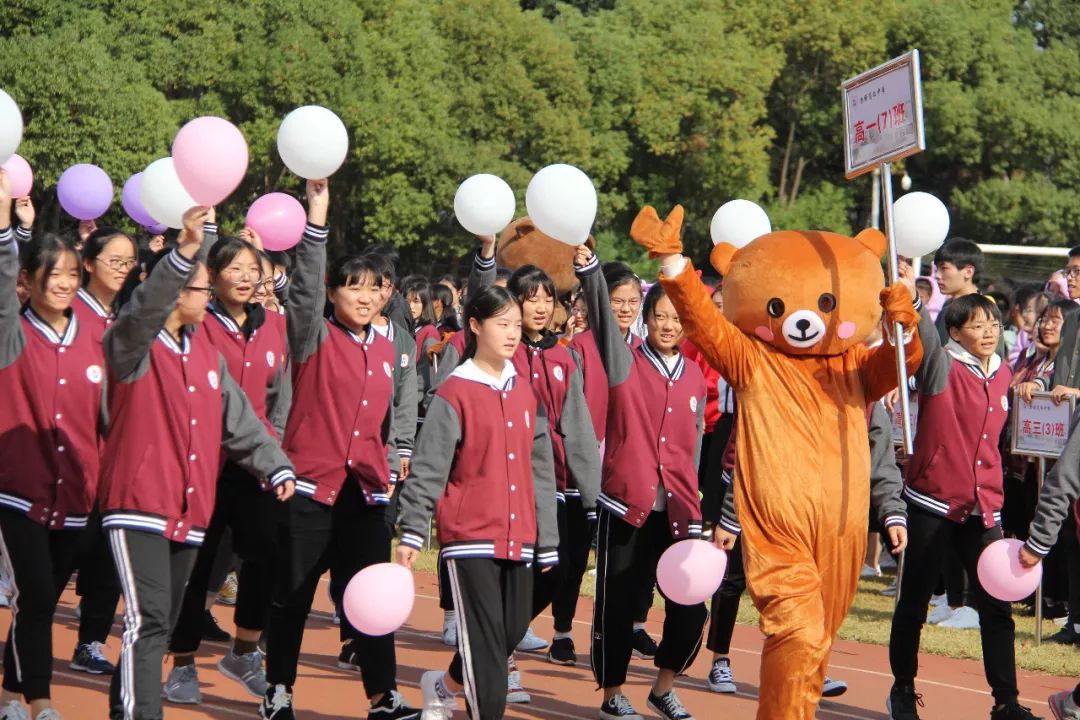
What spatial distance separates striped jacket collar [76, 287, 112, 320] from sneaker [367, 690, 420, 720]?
2.30 meters

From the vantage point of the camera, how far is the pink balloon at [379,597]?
5.84 m

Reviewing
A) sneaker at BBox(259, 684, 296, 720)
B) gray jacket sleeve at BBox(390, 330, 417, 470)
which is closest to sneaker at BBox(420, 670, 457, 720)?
sneaker at BBox(259, 684, 296, 720)

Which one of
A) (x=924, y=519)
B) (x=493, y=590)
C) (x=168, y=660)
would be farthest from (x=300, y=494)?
(x=924, y=519)

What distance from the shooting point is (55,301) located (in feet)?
21.8

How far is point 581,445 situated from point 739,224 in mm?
1341

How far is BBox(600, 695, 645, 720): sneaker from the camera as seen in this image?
7.34 metres

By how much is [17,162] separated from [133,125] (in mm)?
15865

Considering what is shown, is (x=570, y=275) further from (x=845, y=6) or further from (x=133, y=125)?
(x=845, y=6)

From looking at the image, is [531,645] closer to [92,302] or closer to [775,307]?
[92,302]

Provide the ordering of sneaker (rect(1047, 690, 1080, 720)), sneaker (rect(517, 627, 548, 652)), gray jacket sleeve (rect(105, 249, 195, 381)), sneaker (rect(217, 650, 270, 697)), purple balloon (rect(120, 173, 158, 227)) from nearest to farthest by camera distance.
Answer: gray jacket sleeve (rect(105, 249, 195, 381)) → sneaker (rect(1047, 690, 1080, 720)) → sneaker (rect(217, 650, 270, 697)) → sneaker (rect(517, 627, 548, 652)) → purple balloon (rect(120, 173, 158, 227))

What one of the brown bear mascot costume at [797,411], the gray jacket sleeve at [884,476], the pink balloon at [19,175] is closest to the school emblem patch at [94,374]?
the pink balloon at [19,175]

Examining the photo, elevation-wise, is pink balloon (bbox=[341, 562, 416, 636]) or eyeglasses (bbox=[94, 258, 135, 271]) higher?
eyeglasses (bbox=[94, 258, 135, 271])

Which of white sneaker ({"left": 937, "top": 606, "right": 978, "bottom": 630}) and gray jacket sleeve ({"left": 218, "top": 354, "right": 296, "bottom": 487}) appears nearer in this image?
gray jacket sleeve ({"left": 218, "top": 354, "right": 296, "bottom": 487})

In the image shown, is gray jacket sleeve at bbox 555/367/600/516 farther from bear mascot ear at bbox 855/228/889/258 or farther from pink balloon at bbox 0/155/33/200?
pink balloon at bbox 0/155/33/200
